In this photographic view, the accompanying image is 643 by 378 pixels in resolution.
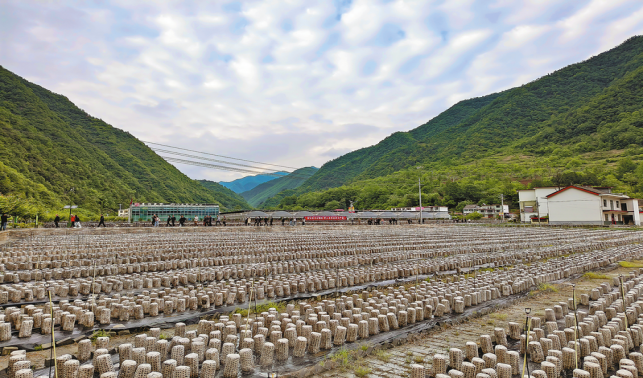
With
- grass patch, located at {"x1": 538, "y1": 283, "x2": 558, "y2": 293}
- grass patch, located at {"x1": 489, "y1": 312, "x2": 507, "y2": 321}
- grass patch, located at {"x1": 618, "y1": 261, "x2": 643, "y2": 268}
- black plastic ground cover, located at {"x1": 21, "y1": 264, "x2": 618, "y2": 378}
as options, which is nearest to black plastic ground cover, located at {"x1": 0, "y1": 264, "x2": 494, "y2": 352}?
black plastic ground cover, located at {"x1": 21, "y1": 264, "x2": 618, "y2": 378}

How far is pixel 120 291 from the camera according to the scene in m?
7.93

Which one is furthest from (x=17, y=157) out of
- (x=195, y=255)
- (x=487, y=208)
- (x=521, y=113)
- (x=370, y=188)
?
(x=521, y=113)

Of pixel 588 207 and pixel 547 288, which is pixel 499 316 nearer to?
pixel 547 288

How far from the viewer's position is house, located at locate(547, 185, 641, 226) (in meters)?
45.4

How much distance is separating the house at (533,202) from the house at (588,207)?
1042 cm

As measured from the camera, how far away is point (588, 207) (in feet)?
151

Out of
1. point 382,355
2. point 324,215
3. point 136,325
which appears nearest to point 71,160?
point 324,215

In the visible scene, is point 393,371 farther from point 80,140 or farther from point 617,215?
point 80,140

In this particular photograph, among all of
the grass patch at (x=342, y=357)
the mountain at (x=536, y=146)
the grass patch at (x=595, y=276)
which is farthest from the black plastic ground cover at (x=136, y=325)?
the mountain at (x=536, y=146)

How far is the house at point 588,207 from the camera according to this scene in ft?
149

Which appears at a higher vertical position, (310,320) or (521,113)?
(521,113)

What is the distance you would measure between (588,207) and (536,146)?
108 m

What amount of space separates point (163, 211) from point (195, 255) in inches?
3626

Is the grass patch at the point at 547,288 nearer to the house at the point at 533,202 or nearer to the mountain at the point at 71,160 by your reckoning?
the house at the point at 533,202
